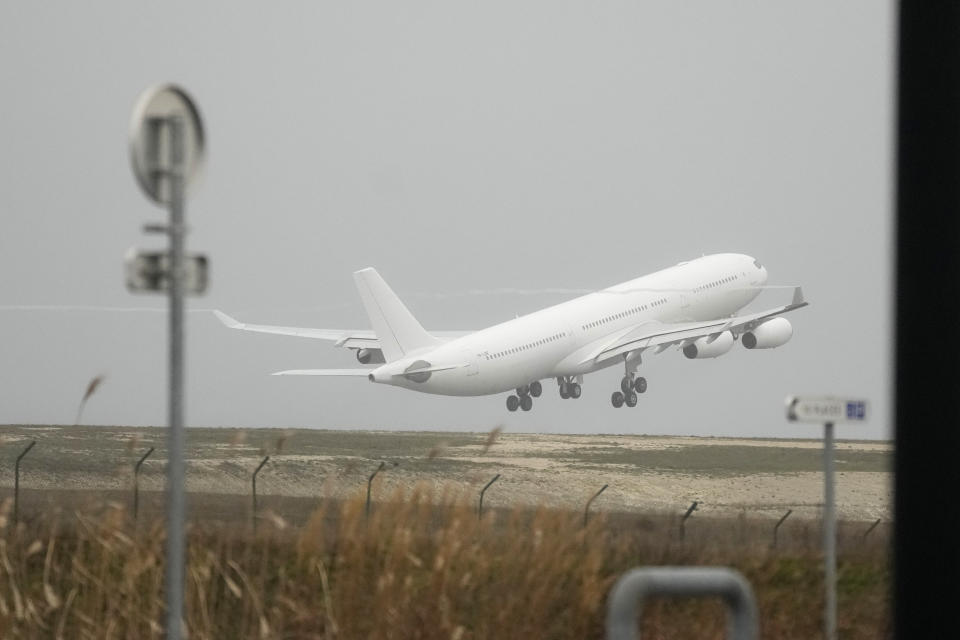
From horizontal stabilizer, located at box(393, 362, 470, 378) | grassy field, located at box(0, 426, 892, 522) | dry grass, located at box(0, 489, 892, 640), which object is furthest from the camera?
horizontal stabilizer, located at box(393, 362, 470, 378)

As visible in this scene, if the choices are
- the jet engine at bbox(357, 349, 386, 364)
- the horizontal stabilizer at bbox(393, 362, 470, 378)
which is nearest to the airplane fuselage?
the horizontal stabilizer at bbox(393, 362, 470, 378)

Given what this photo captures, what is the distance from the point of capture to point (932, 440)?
857 cm

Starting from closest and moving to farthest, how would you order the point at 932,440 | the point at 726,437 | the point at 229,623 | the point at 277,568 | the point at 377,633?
the point at 932,440, the point at 377,633, the point at 229,623, the point at 277,568, the point at 726,437

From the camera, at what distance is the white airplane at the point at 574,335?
59.0m

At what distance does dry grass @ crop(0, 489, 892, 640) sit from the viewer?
17.0m

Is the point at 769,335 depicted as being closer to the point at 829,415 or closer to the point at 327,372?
the point at 327,372

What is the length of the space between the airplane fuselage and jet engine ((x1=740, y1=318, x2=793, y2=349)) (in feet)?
23.8

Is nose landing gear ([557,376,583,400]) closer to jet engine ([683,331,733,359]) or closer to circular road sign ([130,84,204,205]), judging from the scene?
jet engine ([683,331,733,359])

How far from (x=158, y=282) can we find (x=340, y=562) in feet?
22.9

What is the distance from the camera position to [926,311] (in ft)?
28.6

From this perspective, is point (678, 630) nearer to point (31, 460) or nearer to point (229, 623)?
point (229, 623)

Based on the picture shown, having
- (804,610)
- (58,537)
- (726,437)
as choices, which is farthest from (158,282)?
(726,437)

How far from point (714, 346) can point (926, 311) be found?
54314mm

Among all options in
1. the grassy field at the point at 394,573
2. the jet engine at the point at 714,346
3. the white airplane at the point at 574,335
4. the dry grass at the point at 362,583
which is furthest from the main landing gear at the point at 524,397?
the dry grass at the point at 362,583
